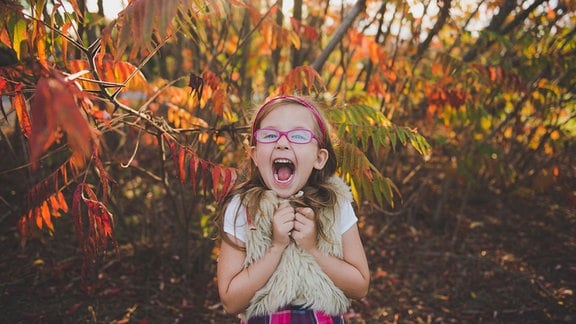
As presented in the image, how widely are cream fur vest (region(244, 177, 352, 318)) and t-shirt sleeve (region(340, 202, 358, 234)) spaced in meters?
0.09

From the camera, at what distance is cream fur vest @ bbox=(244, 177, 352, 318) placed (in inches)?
65.2

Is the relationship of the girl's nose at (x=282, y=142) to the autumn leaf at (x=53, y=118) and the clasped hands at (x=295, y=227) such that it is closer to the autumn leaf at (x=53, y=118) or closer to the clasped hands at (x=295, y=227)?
the clasped hands at (x=295, y=227)

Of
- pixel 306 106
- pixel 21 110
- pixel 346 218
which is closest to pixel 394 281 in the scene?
pixel 346 218

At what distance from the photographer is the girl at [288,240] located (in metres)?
1.65

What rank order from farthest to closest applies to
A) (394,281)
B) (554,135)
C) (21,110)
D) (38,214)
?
(554,135), (394,281), (38,214), (21,110)

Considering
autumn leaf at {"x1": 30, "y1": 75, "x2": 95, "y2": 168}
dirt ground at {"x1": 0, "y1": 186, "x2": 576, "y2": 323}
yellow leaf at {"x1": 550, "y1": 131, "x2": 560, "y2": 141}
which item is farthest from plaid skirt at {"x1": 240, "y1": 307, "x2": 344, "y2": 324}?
yellow leaf at {"x1": 550, "y1": 131, "x2": 560, "y2": 141}

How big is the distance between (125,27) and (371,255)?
3531mm

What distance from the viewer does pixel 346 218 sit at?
1.82m

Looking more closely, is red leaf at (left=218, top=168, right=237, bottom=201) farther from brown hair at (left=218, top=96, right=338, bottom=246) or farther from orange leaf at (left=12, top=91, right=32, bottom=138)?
orange leaf at (left=12, top=91, right=32, bottom=138)

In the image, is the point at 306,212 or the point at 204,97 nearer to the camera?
the point at 306,212

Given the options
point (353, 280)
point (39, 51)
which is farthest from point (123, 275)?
point (353, 280)

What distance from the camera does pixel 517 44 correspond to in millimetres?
Result: 4035

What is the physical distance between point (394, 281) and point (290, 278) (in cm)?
242

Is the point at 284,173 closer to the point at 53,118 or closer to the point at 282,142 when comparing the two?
the point at 282,142
